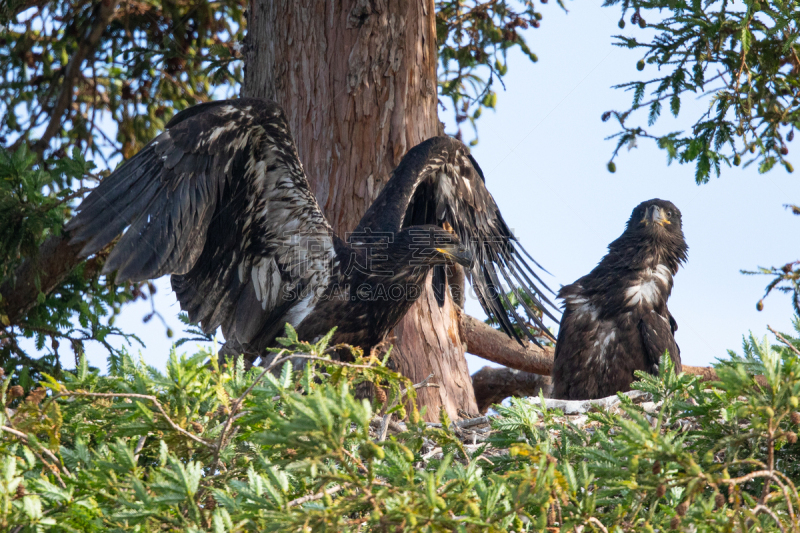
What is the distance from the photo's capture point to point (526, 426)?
309cm

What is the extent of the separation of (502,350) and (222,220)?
140 inches

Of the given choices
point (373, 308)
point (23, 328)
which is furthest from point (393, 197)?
point (23, 328)

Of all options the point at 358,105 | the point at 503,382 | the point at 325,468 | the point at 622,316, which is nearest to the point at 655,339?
the point at 622,316

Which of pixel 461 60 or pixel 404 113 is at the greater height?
pixel 461 60

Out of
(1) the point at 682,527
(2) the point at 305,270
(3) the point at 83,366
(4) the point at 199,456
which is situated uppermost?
(2) the point at 305,270

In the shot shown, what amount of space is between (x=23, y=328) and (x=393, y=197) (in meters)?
3.03

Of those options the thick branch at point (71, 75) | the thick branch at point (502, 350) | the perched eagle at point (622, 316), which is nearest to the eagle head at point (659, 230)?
the perched eagle at point (622, 316)

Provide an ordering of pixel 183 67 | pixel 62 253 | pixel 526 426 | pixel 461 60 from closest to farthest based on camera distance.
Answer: pixel 526 426, pixel 62 253, pixel 183 67, pixel 461 60

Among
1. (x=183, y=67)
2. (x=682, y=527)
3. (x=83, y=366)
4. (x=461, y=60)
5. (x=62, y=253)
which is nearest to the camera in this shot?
(x=682, y=527)

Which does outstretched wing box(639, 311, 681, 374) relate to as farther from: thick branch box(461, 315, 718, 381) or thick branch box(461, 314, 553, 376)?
thick branch box(461, 314, 553, 376)

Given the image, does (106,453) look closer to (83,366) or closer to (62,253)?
(83,366)

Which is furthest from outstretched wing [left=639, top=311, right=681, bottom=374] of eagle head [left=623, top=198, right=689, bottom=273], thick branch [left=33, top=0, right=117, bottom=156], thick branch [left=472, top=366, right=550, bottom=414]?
thick branch [left=33, top=0, right=117, bottom=156]

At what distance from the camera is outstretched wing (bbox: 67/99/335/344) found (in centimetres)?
433

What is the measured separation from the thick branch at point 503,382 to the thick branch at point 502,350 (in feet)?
1.90
